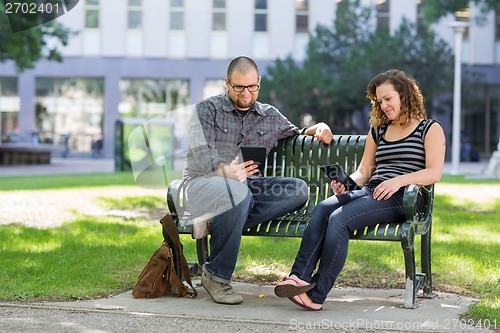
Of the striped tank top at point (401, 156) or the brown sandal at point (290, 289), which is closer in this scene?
the brown sandal at point (290, 289)

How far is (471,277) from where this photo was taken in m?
6.07

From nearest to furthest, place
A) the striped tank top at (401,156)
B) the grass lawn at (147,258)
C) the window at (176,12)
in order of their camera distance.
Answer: the striped tank top at (401,156), the grass lawn at (147,258), the window at (176,12)

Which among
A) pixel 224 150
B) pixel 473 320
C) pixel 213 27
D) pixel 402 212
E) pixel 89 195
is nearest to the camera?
pixel 473 320

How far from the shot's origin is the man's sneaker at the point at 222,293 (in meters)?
5.24

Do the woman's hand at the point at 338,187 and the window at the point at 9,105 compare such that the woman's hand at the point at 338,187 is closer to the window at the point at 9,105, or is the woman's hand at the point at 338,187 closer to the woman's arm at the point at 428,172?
the woman's arm at the point at 428,172

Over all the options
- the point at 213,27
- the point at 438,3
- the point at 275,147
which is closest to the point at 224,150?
the point at 275,147

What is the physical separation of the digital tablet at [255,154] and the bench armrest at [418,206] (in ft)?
3.53

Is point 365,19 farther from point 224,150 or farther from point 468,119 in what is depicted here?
point 224,150

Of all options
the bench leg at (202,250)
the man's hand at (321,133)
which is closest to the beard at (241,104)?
the man's hand at (321,133)

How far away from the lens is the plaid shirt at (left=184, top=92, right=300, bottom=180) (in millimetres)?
5594

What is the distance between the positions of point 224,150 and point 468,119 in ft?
132

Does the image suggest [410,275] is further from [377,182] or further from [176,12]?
[176,12]

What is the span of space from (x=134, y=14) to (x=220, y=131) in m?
37.9

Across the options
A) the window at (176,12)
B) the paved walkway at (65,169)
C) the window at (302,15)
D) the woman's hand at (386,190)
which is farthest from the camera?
the window at (302,15)
